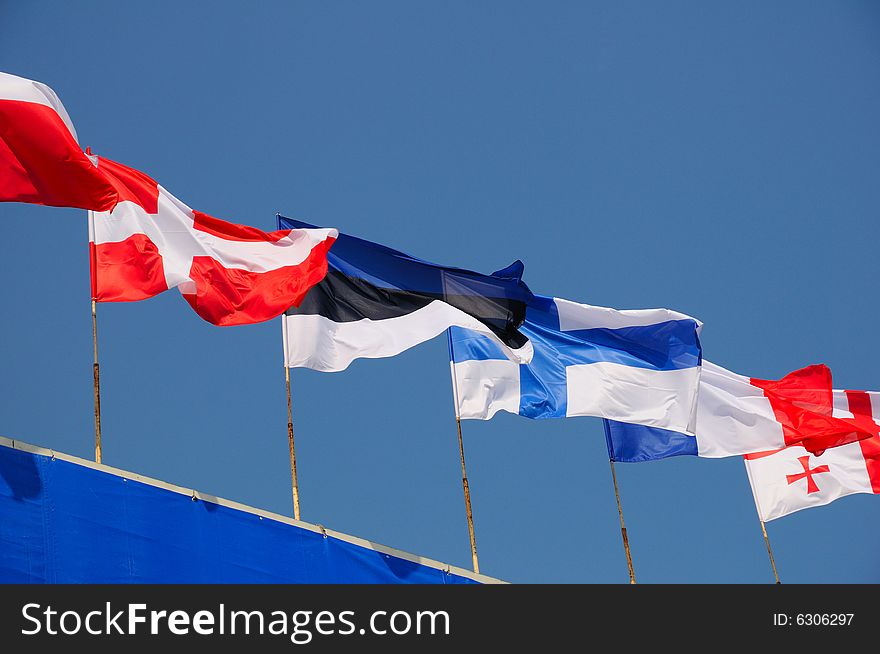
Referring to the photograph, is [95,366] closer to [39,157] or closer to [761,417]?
[39,157]

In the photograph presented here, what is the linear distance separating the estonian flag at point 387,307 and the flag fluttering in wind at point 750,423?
536 cm

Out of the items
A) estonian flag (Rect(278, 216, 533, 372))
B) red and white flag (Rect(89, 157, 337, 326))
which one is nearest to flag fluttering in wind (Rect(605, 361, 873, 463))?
estonian flag (Rect(278, 216, 533, 372))

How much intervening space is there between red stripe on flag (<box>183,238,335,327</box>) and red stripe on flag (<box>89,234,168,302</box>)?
2.37 feet

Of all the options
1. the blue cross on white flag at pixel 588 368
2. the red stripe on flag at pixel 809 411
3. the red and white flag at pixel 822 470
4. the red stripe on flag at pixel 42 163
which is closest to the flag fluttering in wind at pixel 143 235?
the red stripe on flag at pixel 42 163

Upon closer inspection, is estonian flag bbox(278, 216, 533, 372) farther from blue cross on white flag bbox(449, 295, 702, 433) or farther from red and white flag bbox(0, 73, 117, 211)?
red and white flag bbox(0, 73, 117, 211)

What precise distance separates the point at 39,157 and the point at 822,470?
23011 mm

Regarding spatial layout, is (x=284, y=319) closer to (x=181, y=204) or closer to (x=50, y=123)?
(x=181, y=204)

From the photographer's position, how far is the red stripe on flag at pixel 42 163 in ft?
68.2

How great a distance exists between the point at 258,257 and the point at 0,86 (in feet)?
20.7

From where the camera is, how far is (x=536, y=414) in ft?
90.3

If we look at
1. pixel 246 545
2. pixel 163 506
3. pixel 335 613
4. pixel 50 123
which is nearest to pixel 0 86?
pixel 50 123

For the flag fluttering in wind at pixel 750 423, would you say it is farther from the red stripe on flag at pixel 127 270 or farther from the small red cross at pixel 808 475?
the red stripe on flag at pixel 127 270

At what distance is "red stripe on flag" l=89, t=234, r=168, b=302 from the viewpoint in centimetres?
2258

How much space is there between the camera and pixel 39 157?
21.0 m
